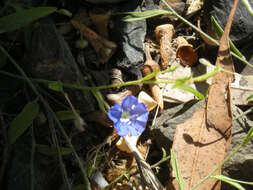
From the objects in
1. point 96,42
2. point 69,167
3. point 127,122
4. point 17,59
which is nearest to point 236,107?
point 127,122

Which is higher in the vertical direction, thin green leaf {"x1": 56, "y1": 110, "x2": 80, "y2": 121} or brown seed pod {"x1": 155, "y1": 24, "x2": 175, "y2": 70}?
brown seed pod {"x1": 155, "y1": 24, "x2": 175, "y2": 70}

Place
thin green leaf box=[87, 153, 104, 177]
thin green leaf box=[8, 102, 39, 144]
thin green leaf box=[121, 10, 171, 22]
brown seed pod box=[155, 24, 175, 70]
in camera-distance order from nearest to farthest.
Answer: thin green leaf box=[8, 102, 39, 144]
thin green leaf box=[87, 153, 104, 177]
thin green leaf box=[121, 10, 171, 22]
brown seed pod box=[155, 24, 175, 70]

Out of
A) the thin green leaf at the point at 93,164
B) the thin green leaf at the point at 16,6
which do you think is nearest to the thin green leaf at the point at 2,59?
the thin green leaf at the point at 16,6

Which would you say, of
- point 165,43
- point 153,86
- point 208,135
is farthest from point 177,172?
point 165,43

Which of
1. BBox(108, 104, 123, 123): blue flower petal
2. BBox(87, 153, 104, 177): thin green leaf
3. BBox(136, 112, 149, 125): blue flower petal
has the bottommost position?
BBox(87, 153, 104, 177): thin green leaf

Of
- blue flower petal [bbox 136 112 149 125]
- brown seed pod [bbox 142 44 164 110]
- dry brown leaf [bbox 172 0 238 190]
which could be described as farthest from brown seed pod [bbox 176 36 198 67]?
blue flower petal [bbox 136 112 149 125]

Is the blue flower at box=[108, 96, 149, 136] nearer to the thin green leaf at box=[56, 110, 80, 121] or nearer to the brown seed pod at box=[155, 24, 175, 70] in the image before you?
the thin green leaf at box=[56, 110, 80, 121]

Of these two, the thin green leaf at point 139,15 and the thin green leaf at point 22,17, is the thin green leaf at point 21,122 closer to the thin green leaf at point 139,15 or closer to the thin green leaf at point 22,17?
the thin green leaf at point 22,17

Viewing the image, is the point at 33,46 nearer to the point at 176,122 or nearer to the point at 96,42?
the point at 96,42
